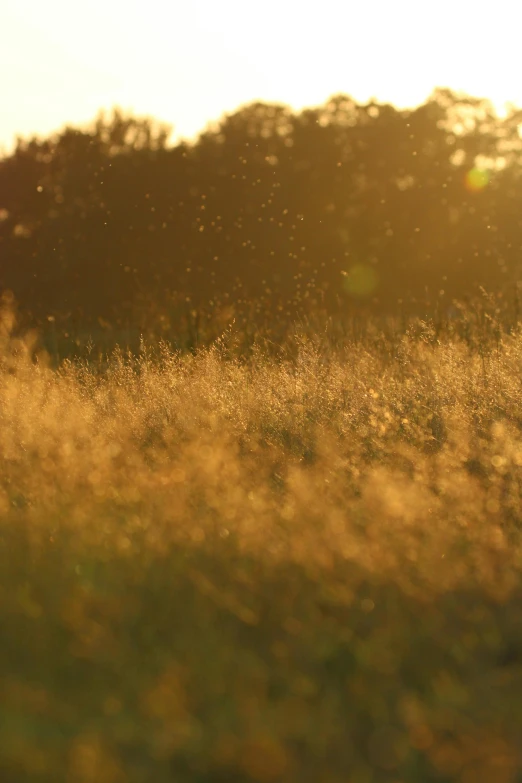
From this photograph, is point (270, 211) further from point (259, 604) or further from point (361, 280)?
point (259, 604)

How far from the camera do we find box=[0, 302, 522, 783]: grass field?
9.11ft

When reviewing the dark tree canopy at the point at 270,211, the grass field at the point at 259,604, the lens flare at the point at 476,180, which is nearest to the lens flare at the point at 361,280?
the dark tree canopy at the point at 270,211

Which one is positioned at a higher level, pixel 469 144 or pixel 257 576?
pixel 469 144

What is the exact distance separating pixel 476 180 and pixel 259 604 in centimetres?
2420

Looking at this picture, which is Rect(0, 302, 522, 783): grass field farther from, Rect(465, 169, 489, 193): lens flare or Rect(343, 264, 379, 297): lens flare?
Rect(465, 169, 489, 193): lens flare

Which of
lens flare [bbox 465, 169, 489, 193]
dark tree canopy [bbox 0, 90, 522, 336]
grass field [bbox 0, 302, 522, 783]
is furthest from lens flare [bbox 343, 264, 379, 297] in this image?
grass field [bbox 0, 302, 522, 783]

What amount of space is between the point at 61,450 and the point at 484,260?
70.1 feet

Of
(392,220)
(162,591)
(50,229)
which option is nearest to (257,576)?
(162,591)

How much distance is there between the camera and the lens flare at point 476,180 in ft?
85.6

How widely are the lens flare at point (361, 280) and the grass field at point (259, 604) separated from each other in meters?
18.4

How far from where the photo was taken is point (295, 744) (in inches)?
111

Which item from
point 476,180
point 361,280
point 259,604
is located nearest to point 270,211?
point 361,280

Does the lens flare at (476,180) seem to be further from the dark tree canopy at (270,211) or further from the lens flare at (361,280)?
the lens flare at (361,280)

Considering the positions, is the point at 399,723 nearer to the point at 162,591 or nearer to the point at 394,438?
the point at 162,591
